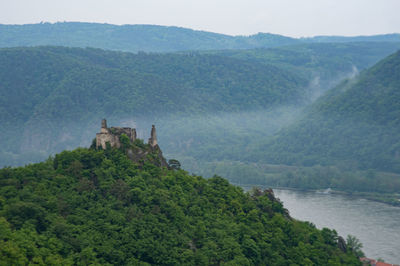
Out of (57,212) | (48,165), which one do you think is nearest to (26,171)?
(48,165)

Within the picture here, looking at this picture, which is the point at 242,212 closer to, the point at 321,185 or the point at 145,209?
the point at 145,209

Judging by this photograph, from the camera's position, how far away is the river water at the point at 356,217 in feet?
311

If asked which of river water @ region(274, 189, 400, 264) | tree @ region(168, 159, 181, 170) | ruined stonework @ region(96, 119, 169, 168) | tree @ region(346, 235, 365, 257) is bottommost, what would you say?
river water @ region(274, 189, 400, 264)

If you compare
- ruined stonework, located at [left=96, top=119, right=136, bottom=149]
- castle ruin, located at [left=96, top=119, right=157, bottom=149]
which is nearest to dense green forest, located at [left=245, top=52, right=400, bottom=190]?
castle ruin, located at [left=96, top=119, right=157, bottom=149]

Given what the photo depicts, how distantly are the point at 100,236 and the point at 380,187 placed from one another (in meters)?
114

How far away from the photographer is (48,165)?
55.5 m

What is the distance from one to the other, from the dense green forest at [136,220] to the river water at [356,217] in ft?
113

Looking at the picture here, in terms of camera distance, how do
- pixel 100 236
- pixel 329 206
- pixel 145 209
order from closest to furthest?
1. pixel 100 236
2. pixel 145 209
3. pixel 329 206

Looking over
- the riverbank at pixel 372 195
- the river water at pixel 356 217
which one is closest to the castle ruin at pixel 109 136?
the river water at pixel 356 217

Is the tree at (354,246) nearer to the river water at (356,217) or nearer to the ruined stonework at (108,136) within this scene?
the river water at (356,217)

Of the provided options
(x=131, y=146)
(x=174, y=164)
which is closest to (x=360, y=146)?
(x=174, y=164)

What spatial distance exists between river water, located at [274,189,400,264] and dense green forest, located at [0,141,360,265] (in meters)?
34.4

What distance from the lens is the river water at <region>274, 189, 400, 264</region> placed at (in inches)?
3733

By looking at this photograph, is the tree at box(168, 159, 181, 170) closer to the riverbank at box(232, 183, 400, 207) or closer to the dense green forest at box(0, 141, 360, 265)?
the dense green forest at box(0, 141, 360, 265)
